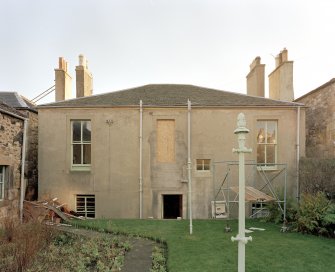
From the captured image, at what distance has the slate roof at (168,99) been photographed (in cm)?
1269

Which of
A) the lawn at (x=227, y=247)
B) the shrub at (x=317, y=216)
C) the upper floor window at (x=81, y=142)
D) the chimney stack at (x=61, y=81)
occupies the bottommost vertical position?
the lawn at (x=227, y=247)

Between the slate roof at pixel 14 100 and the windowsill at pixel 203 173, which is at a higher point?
the slate roof at pixel 14 100

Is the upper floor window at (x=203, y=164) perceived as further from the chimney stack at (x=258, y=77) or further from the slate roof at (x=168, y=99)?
the chimney stack at (x=258, y=77)

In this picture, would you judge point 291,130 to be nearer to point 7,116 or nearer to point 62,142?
point 62,142

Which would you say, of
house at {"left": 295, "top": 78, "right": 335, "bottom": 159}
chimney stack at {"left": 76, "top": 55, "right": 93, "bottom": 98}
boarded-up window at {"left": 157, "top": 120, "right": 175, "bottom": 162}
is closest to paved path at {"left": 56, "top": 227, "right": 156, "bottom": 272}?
boarded-up window at {"left": 157, "top": 120, "right": 175, "bottom": 162}

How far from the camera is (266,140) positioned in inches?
510

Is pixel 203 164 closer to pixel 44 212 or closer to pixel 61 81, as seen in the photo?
pixel 44 212

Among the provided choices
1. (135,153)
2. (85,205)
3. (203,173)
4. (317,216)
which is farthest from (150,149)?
(317,216)

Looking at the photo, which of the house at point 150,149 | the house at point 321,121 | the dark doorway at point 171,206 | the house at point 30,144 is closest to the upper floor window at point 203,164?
the house at point 150,149

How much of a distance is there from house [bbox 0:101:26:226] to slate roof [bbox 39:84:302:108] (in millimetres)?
2597

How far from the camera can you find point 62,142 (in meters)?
12.7

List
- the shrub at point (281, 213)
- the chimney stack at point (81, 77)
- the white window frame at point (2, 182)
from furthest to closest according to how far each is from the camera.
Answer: the chimney stack at point (81, 77) → the shrub at point (281, 213) → the white window frame at point (2, 182)

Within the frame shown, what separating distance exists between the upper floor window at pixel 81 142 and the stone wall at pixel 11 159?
265 cm

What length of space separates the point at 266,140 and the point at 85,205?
31.5ft
